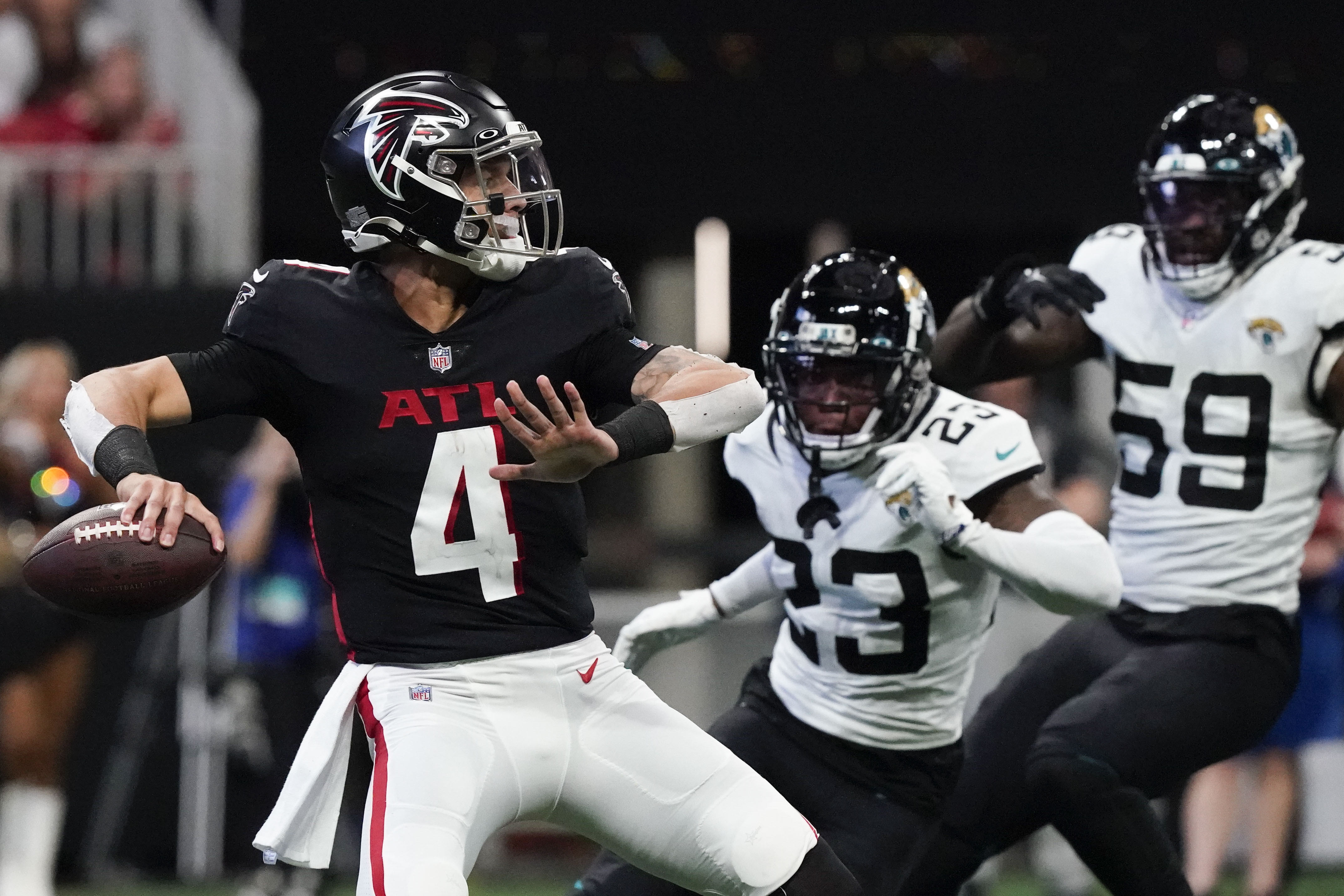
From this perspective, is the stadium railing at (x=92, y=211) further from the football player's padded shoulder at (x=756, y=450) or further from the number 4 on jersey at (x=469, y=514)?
the number 4 on jersey at (x=469, y=514)

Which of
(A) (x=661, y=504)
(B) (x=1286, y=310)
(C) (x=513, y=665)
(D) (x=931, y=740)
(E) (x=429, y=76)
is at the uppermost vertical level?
(E) (x=429, y=76)

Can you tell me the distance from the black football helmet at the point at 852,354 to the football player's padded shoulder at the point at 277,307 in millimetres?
984

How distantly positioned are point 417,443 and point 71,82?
545cm

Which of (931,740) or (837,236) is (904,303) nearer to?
(931,740)

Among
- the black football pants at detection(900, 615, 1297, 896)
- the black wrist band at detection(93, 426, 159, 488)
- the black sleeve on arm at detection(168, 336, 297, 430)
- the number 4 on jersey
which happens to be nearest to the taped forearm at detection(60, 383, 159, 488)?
the black wrist band at detection(93, 426, 159, 488)

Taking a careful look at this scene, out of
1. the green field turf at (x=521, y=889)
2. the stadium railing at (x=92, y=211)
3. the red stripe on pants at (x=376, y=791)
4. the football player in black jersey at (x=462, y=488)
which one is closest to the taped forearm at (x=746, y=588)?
the football player in black jersey at (x=462, y=488)

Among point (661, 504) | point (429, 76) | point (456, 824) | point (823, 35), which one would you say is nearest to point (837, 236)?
point (823, 35)

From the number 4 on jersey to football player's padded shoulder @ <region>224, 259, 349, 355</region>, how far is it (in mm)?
308

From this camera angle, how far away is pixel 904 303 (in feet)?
12.3

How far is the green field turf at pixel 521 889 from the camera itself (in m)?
6.13

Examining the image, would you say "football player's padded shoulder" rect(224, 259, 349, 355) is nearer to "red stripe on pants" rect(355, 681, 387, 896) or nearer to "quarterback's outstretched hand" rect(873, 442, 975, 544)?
"red stripe on pants" rect(355, 681, 387, 896)

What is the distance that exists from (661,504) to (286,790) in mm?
5482

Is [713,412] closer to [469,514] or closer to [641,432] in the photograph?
[641,432]

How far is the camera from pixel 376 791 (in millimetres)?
2959
